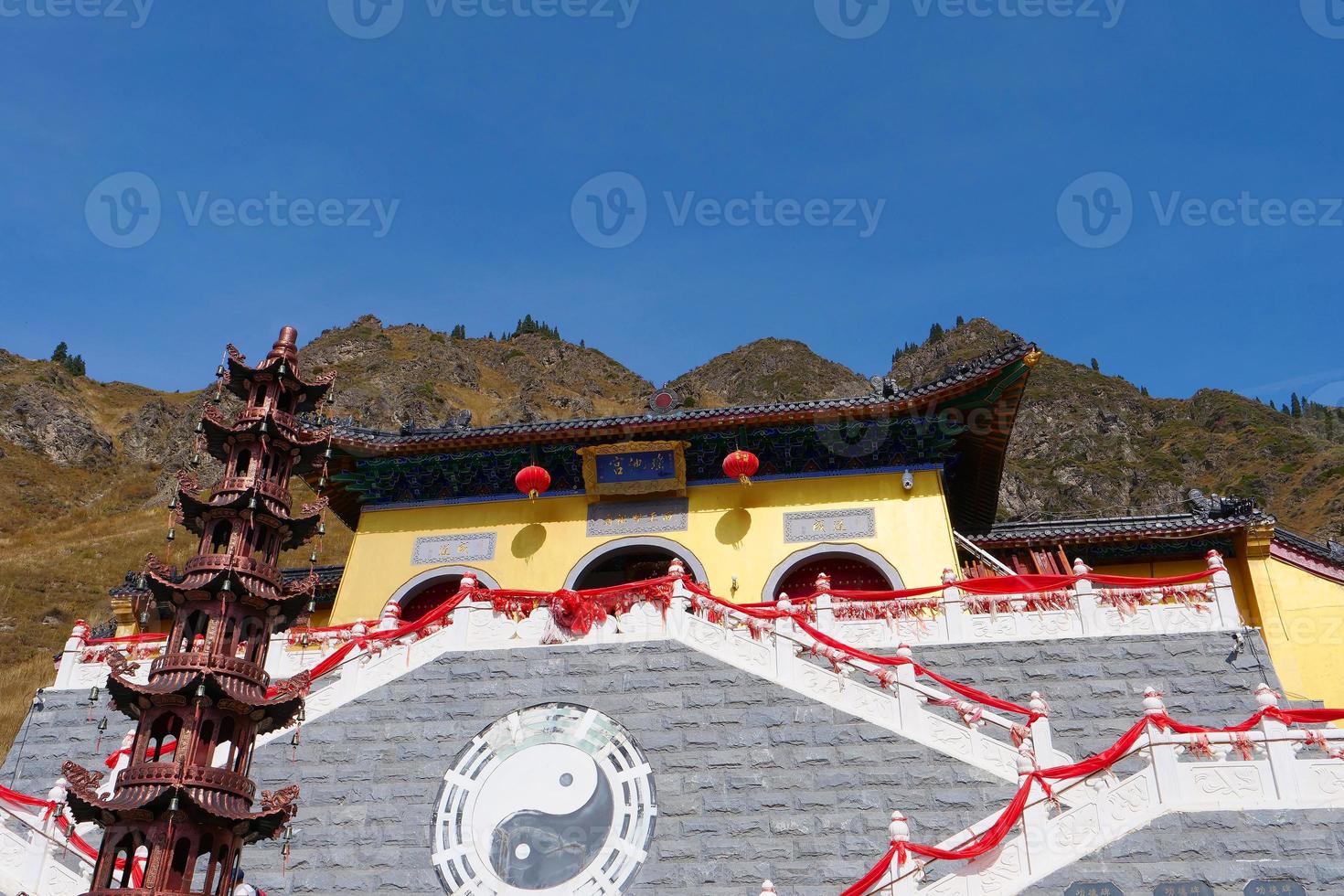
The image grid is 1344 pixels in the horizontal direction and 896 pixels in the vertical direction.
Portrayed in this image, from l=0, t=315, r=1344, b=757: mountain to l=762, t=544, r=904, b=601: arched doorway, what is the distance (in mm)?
19949

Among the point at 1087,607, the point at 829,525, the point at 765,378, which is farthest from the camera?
the point at 765,378

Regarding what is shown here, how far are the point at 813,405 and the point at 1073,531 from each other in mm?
4525

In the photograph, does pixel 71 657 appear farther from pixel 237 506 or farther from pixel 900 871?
pixel 900 871

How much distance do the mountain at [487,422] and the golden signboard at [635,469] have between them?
19.9 meters

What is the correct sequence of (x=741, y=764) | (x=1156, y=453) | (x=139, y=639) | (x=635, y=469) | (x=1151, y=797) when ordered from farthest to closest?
(x=1156, y=453), (x=635, y=469), (x=139, y=639), (x=741, y=764), (x=1151, y=797)

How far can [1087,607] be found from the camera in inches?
459

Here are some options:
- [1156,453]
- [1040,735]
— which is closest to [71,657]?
[1040,735]

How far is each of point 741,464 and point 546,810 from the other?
705cm

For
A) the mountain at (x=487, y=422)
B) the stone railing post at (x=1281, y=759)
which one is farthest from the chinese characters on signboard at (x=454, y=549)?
the mountain at (x=487, y=422)

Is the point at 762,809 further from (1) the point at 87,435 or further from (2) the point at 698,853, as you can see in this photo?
(1) the point at 87,435

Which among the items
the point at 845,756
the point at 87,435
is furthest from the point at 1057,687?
the point at 87,435

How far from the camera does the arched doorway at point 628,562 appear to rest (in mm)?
16219

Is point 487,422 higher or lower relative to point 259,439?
higher

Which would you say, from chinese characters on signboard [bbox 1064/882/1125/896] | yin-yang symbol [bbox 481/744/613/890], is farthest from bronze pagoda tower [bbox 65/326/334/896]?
chinese characters on signboard [bbox 1064/882/1125/896]
